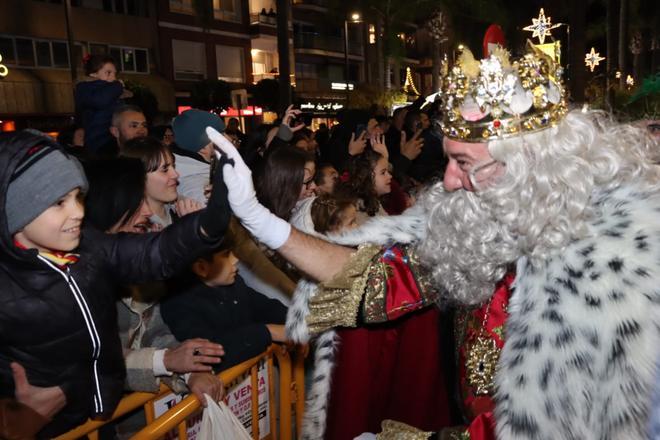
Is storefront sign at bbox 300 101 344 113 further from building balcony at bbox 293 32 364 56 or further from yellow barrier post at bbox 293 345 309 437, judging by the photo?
yellow barrier post at bbox 293 345 309 437

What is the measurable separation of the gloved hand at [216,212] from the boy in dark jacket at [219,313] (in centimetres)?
78

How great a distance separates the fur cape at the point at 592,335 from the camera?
5.79 feet

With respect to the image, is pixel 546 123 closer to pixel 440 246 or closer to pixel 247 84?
pixel 440 246

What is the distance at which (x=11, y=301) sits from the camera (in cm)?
198

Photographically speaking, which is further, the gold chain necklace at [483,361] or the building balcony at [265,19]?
the building balcony at [265,19]

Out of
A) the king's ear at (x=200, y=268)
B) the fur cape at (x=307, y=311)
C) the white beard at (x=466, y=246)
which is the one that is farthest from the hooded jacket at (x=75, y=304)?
the white beard at (x=466, y=246)

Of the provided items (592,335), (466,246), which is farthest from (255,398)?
(592,335)

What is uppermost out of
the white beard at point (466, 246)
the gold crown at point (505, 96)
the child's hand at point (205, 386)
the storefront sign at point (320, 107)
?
the storefront sign at point (320, 107)

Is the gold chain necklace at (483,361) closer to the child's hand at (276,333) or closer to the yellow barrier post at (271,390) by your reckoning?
the child's hand at (276,333)

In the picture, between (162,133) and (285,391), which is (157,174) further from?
(162,133)

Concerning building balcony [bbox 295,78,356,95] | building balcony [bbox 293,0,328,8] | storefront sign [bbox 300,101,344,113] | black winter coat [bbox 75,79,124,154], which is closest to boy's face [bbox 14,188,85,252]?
black winter coat [bbox 75,79,124,154]

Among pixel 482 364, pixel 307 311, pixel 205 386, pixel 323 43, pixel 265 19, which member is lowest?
pixel 205 386

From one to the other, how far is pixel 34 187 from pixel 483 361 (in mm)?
1916

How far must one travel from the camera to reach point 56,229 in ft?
6.64
